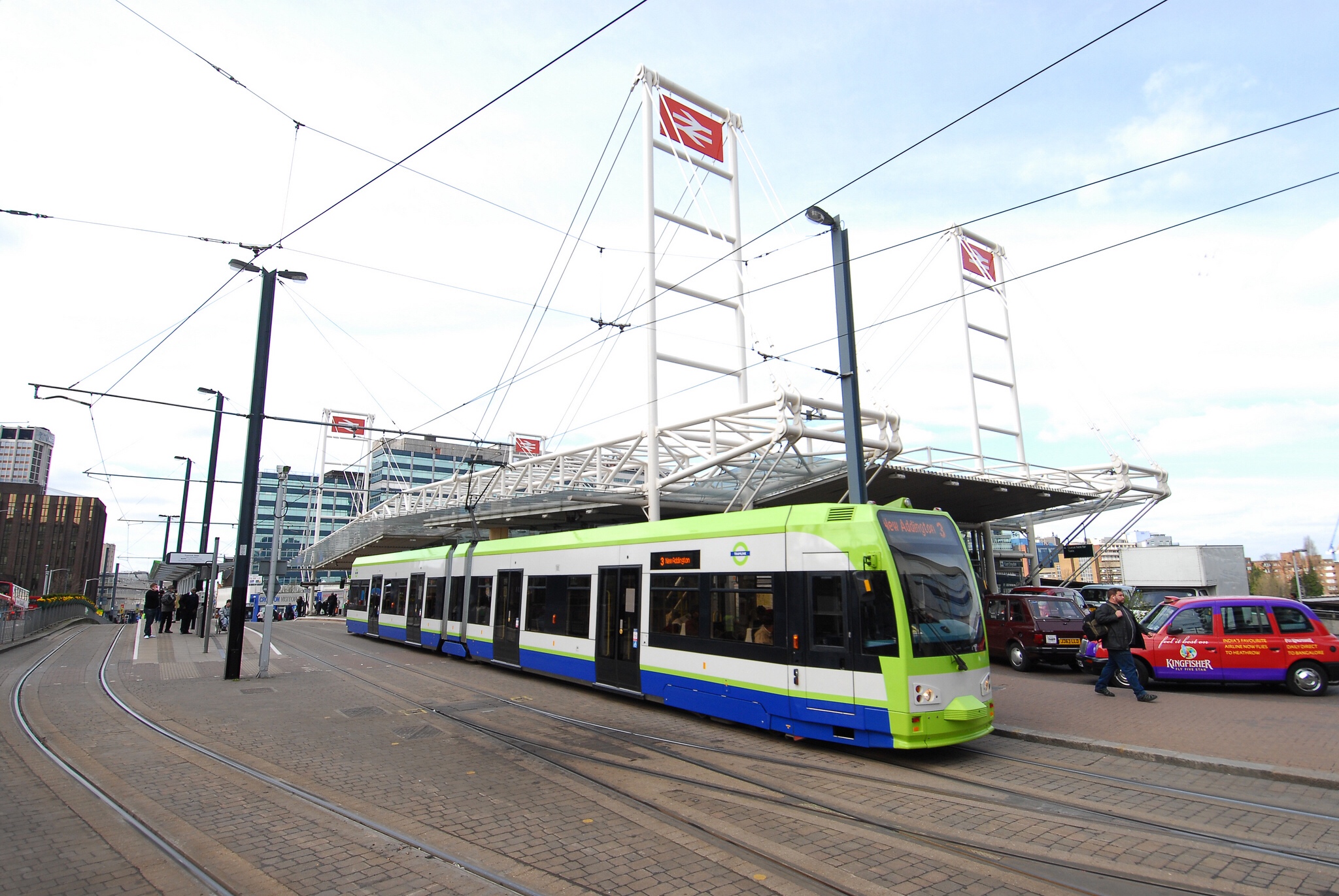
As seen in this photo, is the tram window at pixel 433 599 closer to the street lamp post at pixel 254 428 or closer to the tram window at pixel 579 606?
the street lamp post at pixel 254 428

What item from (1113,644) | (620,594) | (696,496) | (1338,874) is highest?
(696,496)

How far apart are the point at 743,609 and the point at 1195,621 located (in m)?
8.70

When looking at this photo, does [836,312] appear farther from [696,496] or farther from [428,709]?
[696,496]

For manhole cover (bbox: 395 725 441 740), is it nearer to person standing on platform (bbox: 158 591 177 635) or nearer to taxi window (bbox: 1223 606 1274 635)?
taxi window (bbox: 1223 606 1274 635)

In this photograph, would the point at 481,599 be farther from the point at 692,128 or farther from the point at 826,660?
the point at 692,128

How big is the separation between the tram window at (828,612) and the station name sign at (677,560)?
2146 millimetres

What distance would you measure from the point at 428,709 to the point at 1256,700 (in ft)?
41.8

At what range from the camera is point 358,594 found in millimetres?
26859

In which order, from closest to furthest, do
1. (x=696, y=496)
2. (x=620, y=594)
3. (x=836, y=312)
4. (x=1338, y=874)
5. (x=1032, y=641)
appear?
1. (x=1338, y=874)
2. (x=620, y=594)
3. (x=836, y=312)
4. (x=1032, y=641)
5. (x=696, y=496)

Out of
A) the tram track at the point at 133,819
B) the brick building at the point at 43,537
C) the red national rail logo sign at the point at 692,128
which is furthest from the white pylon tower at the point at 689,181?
the brick building at the point at 43,537

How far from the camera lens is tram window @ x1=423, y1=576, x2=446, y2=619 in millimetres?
19281

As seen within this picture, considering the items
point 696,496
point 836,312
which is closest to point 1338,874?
point 836,312

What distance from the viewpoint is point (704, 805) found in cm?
652

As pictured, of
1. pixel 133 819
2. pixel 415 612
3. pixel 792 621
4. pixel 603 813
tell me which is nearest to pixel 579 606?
pixel 792 621
